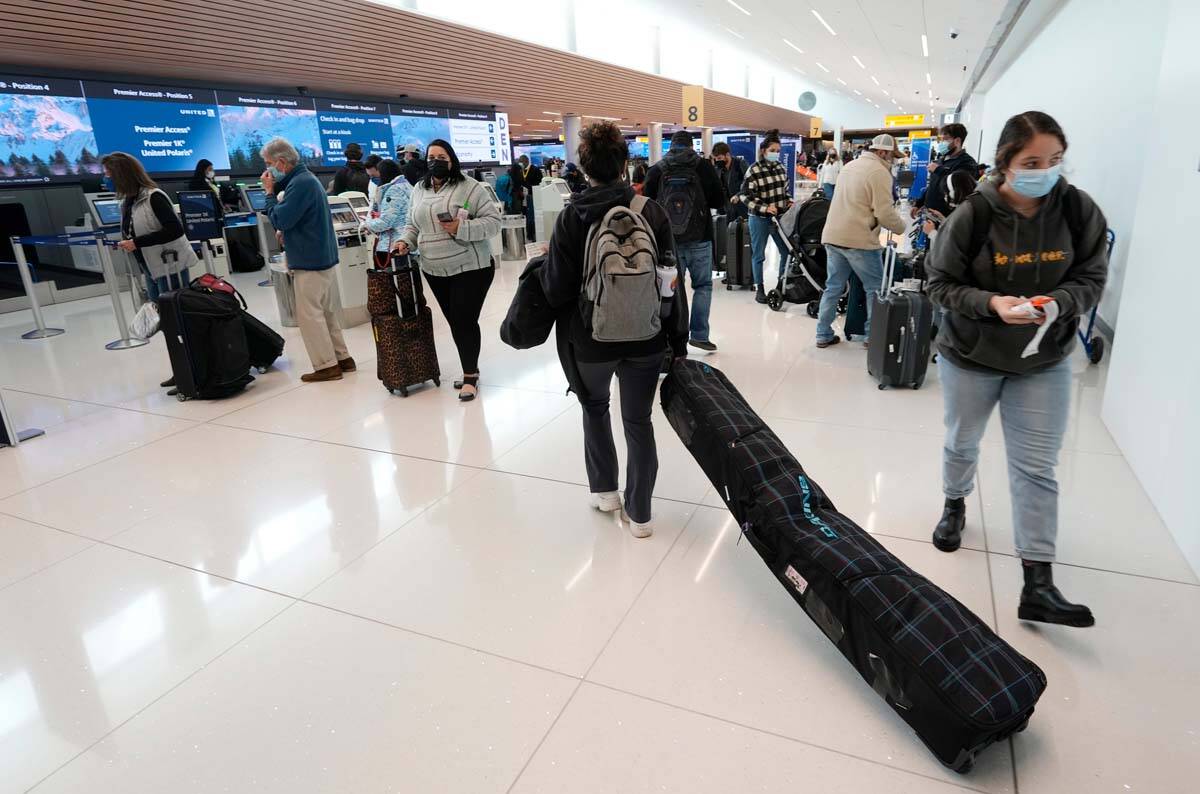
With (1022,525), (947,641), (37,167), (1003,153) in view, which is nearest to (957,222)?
(1003,153)

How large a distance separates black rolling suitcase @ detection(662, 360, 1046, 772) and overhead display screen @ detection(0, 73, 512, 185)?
31.3ft

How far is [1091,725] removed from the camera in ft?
5.72

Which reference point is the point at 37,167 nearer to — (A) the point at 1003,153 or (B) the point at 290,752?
(B) the point at 290,752

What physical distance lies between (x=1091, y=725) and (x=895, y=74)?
31305 millimetres

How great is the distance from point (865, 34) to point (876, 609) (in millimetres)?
21572

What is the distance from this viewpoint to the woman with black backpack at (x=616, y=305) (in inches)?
92.0

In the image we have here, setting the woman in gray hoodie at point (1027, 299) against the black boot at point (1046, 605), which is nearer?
the woman in gray hoodie at point (1027, 299)

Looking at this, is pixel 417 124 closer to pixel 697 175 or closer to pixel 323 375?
pixel 323 375

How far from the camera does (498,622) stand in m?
2.26

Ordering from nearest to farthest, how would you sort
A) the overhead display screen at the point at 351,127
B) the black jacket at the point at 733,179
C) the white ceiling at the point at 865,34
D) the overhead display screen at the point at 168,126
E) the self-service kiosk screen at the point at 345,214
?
the self-service kiosk screen at the point at 345,214, the black jacket at the point at 733,179, the overhead display screen at the point at 168,126, the overhead display screen at the point at 351,127, the white ceiling at the point at 865,34

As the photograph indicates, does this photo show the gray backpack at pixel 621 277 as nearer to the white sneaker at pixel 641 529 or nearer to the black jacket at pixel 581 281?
the black jacket at pixel 581 281

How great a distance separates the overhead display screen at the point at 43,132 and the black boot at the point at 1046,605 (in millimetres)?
10479

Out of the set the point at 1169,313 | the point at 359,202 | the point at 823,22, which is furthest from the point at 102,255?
the point at 823,22

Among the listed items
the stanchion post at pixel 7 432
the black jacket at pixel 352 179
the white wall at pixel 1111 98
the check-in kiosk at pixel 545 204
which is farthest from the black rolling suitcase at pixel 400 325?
the check-in kiosk at pixel 545 204
